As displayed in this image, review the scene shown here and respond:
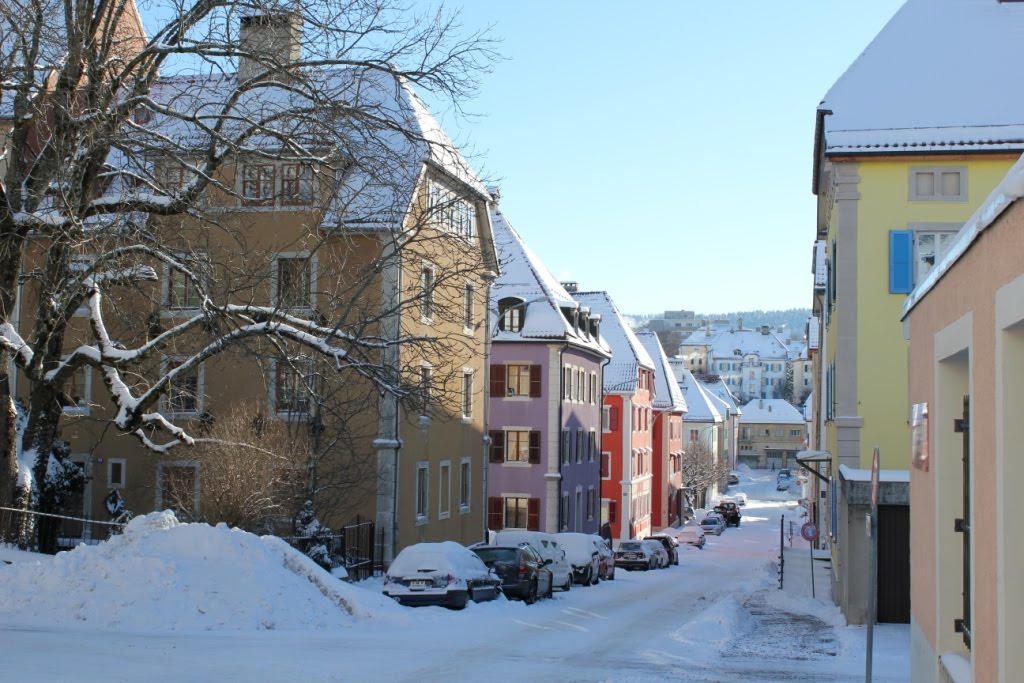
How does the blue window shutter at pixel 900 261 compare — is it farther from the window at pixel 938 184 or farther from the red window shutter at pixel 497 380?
the red window shutter at pixel 497 380

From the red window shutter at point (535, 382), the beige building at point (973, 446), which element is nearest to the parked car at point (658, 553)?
the red window shutter at point (535, 382)

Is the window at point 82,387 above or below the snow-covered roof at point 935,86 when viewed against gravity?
below

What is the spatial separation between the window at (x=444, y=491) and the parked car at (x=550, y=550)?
346 cm

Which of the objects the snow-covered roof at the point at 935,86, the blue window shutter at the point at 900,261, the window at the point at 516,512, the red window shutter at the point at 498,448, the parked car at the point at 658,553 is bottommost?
the parked car at the point at 658,553

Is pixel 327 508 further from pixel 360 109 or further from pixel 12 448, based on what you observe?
pixel 360 109

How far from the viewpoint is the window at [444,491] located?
35.3 metres

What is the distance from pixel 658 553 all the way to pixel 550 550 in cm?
1950

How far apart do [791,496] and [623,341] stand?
6160cm

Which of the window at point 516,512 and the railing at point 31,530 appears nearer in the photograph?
the railing at point 31,530

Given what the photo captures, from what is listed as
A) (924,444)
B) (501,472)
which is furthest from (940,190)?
(501,472)

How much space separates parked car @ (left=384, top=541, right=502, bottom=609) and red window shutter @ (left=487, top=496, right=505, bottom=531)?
91.7 feet

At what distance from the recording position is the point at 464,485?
38375 mm

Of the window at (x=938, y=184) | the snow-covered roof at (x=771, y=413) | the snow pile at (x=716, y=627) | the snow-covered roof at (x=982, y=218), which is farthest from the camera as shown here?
the snow-covered roof at (x=771, y=413)

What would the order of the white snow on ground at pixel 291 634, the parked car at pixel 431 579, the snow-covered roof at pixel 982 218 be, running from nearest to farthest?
the snow-covered roof at pixel 982 218
the white snow on ground at pixel 291 634
the parked car at pixel 431 579
